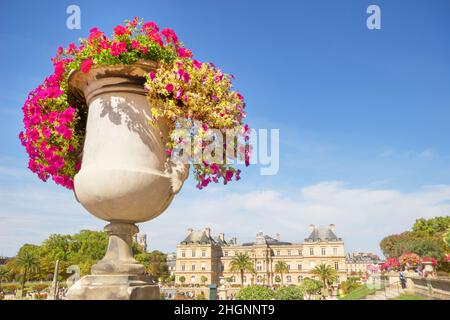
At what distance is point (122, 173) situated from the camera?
2641mm

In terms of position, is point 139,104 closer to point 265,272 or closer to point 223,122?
point 223,122

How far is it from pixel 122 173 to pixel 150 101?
69 centimetres

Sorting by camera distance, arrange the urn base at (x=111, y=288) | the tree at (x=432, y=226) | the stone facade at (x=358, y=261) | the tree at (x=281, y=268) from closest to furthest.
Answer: the urn base at (x=111, y=288) < the tree at (x=432, y=226) < the tree at (x=281, y=268) < the stone facade at (x=358, y=261)

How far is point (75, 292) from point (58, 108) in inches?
66.9

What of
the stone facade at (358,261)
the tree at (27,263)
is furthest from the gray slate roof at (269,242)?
the tree at (27,263)

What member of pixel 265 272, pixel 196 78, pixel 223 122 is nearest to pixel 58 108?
pixel 196 78

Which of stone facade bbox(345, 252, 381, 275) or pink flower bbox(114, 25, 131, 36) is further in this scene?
stone facade bbox(345, 252, 381, 275)

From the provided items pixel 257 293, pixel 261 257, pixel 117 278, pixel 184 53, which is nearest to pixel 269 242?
Answer: pixel 261 257

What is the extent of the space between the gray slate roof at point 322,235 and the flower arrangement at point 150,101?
6272 centimetres

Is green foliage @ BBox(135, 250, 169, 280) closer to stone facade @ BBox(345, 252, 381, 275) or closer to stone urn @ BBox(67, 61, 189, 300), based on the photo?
stone urn @ BBox(67, 61, 189, 300)

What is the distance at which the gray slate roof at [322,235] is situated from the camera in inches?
2415

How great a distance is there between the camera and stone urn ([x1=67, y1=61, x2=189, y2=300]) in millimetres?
2637

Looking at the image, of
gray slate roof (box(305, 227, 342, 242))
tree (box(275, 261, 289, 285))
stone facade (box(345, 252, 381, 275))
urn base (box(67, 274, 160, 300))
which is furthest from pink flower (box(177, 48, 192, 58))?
stone facade (box(345, 252, 381, 275))

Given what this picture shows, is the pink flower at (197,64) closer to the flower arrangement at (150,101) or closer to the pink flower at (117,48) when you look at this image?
the flower arrangement at (150,101)
